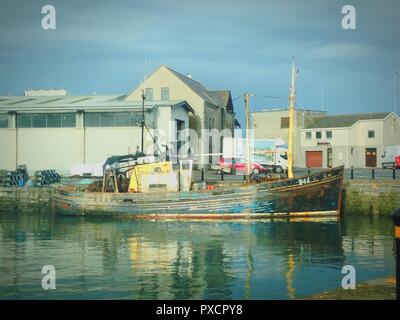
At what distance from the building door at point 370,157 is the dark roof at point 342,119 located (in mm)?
3478

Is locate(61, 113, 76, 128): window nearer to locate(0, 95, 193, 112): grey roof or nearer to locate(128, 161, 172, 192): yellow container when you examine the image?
locate(0, 95, 193, 112): grey roof

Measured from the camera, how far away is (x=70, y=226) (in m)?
27.6

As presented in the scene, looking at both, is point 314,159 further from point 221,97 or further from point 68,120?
point 68,120

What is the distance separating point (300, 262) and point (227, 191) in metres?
12.0

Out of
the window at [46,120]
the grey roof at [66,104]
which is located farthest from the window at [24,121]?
the grey roof at [66,104]

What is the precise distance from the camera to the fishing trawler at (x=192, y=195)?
1075 inches

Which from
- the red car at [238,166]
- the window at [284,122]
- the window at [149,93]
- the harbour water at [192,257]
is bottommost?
the harbour water at [192,257]

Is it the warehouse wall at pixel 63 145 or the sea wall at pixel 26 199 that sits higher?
the warehouse wall at pixel 63 145

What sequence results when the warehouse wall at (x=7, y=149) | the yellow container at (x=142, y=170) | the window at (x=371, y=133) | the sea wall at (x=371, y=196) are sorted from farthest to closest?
the window at (x=371, y=133) → the warehouse wall at (x=7, y=149) → the yellow container at (x=142, y=170) → the sea wall at (x=371, y=196)

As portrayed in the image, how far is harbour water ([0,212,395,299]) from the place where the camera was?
41.0ft

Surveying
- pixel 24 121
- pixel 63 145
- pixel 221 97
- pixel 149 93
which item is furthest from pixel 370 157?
pixel 24 121

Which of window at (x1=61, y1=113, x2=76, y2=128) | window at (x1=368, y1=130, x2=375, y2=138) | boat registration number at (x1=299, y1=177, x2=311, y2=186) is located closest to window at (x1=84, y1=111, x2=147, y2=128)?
window at (x1=61, y1=113, x2=76, y2=128)

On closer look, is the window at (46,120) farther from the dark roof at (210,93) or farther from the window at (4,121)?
the dark roof at (210,93)
